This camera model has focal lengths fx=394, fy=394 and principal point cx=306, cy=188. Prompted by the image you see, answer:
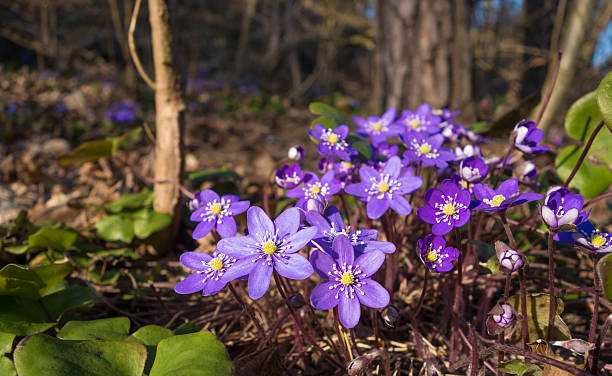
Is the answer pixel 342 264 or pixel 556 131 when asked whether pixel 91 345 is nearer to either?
pixel 342 264

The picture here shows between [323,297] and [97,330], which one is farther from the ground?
[323,297]

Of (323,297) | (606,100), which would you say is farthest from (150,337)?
(606,100)

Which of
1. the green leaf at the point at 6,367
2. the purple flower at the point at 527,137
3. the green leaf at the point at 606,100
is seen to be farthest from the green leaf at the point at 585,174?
the green leaf at the point at 6,367

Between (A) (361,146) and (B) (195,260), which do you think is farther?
(A) (361,146)

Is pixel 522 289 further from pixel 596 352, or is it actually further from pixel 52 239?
pixel 52 239

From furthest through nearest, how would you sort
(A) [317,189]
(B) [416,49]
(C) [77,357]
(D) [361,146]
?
(B) [416,49] → (D) [361,146] → (A) [317,189] → (C) [77,357]

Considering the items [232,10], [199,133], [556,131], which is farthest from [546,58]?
[232,10]

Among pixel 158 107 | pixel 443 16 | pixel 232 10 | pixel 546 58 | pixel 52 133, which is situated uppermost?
pixel 232 10
